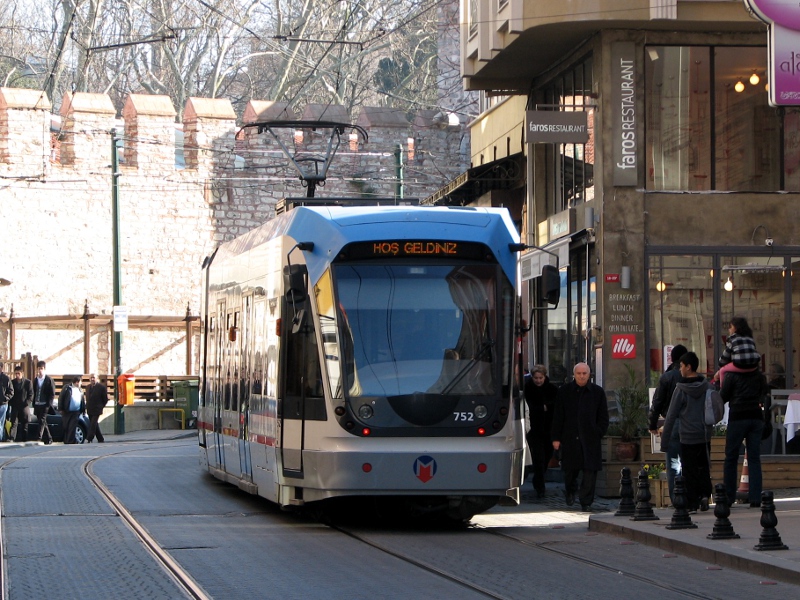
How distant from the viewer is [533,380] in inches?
693

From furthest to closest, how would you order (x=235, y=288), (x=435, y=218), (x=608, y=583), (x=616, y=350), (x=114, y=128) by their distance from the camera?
(x=114, y=128), (x=616, y=350), (x=235, y=288), (x=435, y=218), (x=608, y=583)

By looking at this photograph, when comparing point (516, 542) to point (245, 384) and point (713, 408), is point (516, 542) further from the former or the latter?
point (245, 384)

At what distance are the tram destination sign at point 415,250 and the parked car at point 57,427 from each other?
1933cm

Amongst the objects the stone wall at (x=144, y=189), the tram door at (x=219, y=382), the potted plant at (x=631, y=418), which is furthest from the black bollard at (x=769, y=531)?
the stone wall at (x=144, y=189)

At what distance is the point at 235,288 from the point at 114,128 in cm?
1972

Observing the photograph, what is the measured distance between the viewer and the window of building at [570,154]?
71.5 feet

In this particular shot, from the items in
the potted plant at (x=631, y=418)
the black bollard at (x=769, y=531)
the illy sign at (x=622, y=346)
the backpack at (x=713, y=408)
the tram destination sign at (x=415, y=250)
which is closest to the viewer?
the black bollard at (x=769, y=531)

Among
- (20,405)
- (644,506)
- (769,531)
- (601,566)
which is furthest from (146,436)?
(769,531)

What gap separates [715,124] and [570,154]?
8.96 ft

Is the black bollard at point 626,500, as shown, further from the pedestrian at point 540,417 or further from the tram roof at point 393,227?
the pedestrian at point 540,417

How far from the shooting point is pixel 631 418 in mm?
17469

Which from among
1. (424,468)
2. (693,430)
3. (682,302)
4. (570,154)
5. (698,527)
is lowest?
(698,527)

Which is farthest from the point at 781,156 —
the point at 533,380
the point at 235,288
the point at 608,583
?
the point at 608,583

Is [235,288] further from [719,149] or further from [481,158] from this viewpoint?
[481,158]
